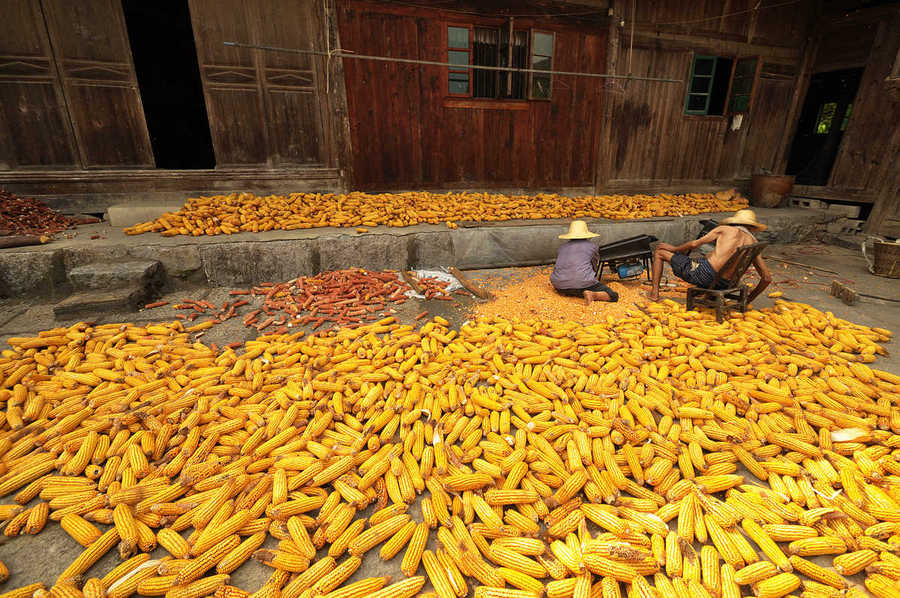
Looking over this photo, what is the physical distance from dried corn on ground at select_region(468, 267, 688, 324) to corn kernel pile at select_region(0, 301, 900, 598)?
3.12 ft

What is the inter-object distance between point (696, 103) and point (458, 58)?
6696mm

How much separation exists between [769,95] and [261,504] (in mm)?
14696

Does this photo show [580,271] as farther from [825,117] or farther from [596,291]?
[825,117]

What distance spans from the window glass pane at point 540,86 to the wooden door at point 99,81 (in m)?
8.05

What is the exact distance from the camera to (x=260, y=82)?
7211 mm

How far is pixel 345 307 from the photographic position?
486 centimetres

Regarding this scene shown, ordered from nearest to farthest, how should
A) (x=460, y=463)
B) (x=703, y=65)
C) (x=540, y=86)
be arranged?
(x=460, y=463), (x=540, y=86), (x=703, y=65)

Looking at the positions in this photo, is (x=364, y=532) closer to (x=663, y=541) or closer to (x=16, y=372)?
(x=663, y=541)

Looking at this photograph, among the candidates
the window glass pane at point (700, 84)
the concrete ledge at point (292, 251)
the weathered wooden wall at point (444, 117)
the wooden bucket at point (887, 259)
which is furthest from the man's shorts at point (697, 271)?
the window glass pane at point (700, 84)

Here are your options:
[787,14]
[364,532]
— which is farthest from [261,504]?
[787,14]

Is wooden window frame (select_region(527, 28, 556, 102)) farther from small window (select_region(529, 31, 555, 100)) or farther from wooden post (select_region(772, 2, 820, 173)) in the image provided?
wooden post (select_region(772, 2, 820, 173))

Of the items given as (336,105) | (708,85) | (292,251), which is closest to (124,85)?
(336,105)

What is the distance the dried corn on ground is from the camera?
15.8 ft

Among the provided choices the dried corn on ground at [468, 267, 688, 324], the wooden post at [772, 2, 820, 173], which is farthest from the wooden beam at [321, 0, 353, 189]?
the wooden post at [772, 2, 820, 173]
